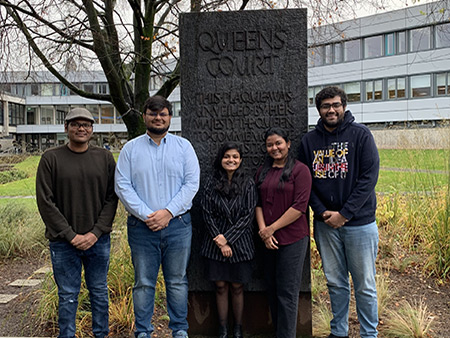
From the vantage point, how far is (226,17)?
4.22 meters

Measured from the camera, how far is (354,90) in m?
33.1

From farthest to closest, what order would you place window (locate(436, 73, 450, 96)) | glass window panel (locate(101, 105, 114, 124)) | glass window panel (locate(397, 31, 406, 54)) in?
glass window panel (locate(101, 105, 114, 124))
glass window panel (locate(397, 31, 406, 54))
window (locate(436, 73, 450, 96))

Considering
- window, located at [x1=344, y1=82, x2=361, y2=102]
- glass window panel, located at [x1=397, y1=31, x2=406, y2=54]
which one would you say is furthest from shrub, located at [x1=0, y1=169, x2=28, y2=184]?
glass window panel, located at [x1=397, y1=31, x2=406, y2=54]

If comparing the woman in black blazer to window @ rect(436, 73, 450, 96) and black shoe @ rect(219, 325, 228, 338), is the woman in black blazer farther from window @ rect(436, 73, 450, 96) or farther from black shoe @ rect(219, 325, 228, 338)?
window @ rect(436, 73, 450, 96)

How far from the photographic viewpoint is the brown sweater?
11.2 feet

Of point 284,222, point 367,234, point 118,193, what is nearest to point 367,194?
point 367,234

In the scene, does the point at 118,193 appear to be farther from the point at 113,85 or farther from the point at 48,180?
the point at 113,85

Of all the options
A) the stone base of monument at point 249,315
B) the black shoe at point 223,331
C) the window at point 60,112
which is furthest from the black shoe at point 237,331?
the window at point 60,112

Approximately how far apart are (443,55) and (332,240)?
29.7 meters

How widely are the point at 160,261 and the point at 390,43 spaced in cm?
3157

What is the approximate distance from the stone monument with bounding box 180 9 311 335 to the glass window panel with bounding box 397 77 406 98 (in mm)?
29388

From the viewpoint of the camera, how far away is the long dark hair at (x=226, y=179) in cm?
363

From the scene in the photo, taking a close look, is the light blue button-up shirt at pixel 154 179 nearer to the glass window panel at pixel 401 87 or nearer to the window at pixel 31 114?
the glass window panel at pixel 401 87

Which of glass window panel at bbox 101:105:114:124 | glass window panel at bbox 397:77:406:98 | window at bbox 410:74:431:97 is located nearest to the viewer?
window at bbox 410:74:431:97
